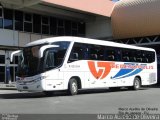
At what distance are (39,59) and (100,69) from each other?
5.12 meters

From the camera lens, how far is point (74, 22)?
43.6 meters

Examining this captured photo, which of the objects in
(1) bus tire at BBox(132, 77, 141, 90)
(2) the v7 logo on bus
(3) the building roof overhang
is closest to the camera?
(2) the v7 logo on bus

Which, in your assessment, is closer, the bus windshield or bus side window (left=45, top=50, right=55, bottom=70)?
the bus windshield

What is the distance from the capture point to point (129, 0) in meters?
41.8

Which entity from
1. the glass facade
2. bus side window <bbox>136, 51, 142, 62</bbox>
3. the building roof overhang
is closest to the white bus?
bus side window <bbox>136, 51, 142, 62</bbox>

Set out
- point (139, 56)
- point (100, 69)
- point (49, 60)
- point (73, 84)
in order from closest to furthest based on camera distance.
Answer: point (49, 60) < point (73, 84) < point (100, 69) < point (139, 56)

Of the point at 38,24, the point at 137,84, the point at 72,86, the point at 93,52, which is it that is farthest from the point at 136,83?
the point at 38,24

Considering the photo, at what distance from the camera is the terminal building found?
35.3 metres

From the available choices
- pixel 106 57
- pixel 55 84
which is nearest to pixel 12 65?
pixel 106 57

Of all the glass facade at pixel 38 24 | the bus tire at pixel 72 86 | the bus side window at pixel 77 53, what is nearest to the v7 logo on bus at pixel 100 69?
the bus side window at pixel 77 53

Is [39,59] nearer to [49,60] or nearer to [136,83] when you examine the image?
[49,60]

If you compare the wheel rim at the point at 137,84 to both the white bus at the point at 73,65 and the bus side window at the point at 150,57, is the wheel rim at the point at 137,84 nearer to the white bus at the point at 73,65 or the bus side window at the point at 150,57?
the white bus at the point at 73,65

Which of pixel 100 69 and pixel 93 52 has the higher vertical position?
pixel 93 52

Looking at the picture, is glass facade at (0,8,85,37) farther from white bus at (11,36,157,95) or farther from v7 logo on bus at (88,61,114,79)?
Result: v7 logo on bus at (88,61,114,79)
